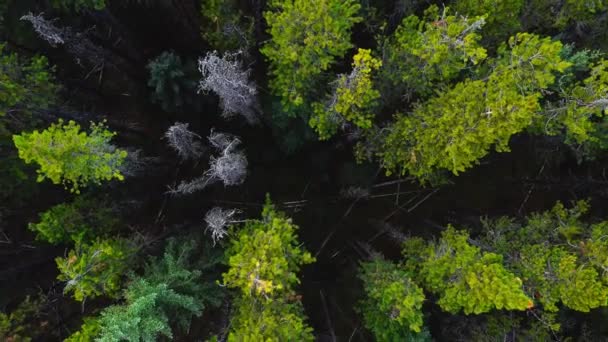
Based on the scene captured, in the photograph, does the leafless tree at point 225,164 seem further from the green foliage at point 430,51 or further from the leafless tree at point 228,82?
the green foliage at point 430,51

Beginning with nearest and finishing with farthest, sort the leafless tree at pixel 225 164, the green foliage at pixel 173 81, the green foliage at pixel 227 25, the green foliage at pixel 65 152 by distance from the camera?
1. the green foliage at pixel 65 152
2. the leafless tree at pixel 225 164
3. the green foliage at pixel 173 81
4. the green foliage at pixel 227 25

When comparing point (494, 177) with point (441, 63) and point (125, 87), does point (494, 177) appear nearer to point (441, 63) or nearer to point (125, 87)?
point (441, 63)

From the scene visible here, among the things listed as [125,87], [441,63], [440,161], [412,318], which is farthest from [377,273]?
[125,87]

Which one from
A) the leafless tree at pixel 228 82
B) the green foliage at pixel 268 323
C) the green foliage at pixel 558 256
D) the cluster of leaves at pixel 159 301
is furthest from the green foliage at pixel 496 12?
the cluster of leaves at pixel 159 301

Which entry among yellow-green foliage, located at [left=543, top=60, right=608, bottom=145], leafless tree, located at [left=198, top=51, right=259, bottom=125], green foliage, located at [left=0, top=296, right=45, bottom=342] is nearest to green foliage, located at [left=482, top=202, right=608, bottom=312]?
yellow-green foliage, located at [left=543, top=60, right=608, bottom=145]

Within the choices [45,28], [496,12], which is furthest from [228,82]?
[496,12]

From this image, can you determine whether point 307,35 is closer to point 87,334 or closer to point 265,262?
point 265,262
